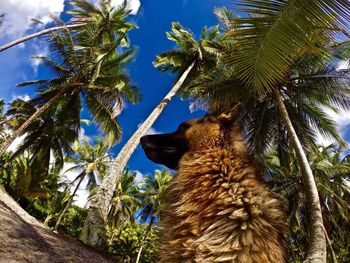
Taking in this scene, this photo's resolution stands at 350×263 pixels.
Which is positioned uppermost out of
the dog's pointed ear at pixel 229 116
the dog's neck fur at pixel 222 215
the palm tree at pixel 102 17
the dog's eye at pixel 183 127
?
the palm tree at pixel 102 17

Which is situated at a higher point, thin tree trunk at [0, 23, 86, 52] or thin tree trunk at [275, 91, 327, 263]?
thin tree trunk at [0, 23, 86, 52]

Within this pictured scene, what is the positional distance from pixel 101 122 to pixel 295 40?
1743 centimetres

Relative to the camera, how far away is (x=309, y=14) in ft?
11.7

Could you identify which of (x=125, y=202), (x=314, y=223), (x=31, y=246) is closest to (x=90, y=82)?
(x=314, y=223)

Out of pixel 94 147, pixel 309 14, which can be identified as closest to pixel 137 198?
pixel 94 147

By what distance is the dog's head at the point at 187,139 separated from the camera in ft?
8.00

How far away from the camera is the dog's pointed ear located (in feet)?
8.37

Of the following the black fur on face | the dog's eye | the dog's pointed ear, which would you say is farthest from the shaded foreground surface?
the dog's pointed ear

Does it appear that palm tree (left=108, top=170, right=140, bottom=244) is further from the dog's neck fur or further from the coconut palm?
the dog's neck fur

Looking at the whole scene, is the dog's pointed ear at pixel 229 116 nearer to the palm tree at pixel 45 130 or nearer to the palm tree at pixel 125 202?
the palm tree at pixel 45 130

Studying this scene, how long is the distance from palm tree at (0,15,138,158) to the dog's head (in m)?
15.7

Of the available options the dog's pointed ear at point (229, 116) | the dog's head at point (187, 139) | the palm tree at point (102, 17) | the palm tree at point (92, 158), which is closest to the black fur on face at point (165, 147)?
the dog's head at point (187, 139)

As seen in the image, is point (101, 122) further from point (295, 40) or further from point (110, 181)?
point (295, 40)

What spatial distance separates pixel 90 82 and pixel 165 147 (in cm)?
Answer: 1681
